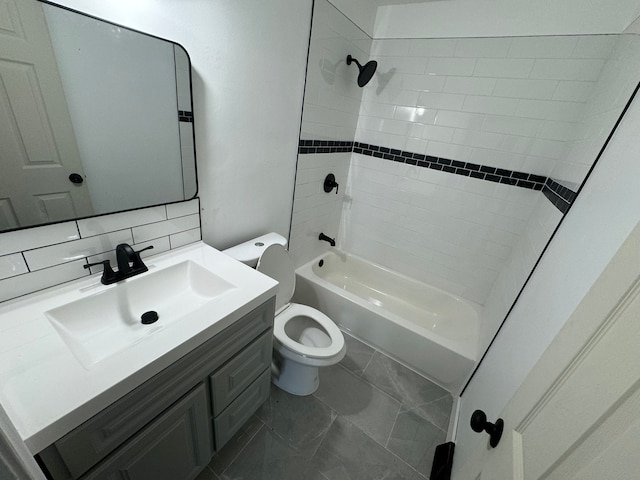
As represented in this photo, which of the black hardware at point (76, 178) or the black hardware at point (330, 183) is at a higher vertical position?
the black hardware at point (76, 178)

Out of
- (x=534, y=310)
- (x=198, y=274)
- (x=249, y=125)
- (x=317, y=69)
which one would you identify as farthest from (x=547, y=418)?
(x=317, y=69)

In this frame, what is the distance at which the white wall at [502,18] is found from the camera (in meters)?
1.31

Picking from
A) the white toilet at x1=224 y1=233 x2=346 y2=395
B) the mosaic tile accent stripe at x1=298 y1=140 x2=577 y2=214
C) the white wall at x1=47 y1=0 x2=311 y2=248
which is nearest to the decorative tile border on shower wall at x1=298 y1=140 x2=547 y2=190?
the mosaic tile accent stripe at x1=298 y1=140 x2=577 y2=214

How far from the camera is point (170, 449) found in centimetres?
88

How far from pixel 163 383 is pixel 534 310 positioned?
Answer: 131cm

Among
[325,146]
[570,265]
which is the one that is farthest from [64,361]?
[325,146]

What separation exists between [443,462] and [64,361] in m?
1.60

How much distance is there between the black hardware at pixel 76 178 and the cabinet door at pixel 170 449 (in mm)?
792

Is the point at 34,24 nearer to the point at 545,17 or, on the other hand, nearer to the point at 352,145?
the point at 352,145

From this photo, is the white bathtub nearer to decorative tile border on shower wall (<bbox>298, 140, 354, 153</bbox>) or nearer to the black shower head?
decorative tile border on shower wall (<bbox>298, 140, 354, 153</bbox>)

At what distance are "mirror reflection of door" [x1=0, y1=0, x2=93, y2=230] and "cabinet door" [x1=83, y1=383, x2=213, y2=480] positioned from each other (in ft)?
2.35

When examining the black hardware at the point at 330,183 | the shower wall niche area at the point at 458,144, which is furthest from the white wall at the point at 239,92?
the black hardware at the point at 330,183

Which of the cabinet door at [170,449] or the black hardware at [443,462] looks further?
the black hardware at [443,462]

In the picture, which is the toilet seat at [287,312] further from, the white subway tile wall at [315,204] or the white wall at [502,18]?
the white wall at [502,18]
